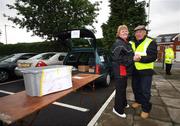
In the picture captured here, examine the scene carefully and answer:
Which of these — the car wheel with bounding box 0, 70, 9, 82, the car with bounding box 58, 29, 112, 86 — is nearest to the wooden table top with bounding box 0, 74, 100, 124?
the car with bounding box 58, 29, 112, 86

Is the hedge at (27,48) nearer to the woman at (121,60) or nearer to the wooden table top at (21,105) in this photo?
the woman at (121,60)

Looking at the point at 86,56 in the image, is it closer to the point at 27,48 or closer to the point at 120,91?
the point at 120,91

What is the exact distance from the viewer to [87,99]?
175 inches

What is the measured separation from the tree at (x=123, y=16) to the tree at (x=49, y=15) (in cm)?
203

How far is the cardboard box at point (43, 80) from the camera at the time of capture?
197cm

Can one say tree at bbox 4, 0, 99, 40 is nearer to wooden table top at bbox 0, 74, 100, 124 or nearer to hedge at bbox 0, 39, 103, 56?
hedge at bbox 0, 39, 103, 56

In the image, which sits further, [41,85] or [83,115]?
[83,115]

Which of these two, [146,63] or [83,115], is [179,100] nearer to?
[146,63]

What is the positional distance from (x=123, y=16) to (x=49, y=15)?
546 centimetres

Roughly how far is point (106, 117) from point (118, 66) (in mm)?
1200

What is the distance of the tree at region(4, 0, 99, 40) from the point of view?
9977 millimetres

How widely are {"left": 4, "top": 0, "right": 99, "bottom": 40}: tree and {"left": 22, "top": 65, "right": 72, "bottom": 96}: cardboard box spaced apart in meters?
8.02

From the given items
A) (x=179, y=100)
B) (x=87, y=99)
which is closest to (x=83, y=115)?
(x=87, y=99)

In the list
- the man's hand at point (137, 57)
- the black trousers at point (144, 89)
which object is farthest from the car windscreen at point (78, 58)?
the man's hand at point (137, 57)
